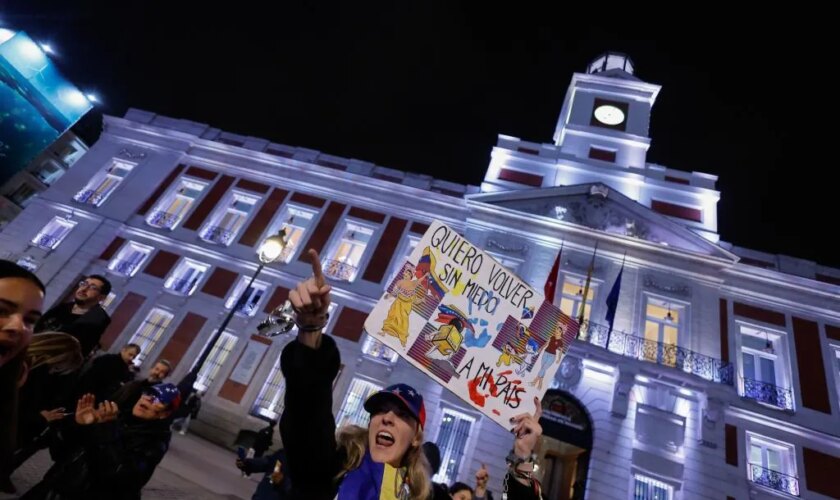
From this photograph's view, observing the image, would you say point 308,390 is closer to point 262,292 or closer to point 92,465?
point 92,465

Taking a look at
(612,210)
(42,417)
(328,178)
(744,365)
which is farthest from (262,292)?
(744,365)

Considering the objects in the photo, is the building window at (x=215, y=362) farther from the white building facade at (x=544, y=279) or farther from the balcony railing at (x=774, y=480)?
the balcony railing at (x=774, y=480)

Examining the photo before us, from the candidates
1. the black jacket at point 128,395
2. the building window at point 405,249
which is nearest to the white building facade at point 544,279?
the building window at point 405,249

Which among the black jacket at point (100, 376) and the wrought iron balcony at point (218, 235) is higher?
the wrought iron balcony at point (218, 235)

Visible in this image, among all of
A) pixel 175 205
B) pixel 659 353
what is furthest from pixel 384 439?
pixel 175 205

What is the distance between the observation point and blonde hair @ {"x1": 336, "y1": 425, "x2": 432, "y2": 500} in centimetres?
172

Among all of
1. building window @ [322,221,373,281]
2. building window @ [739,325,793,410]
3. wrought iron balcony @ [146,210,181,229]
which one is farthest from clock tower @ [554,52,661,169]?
wrought iron balcony @ [146,210,181,229]

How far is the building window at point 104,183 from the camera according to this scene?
19719 mm

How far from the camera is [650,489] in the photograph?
1167 cm

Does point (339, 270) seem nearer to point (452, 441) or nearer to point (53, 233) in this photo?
point (452, 441)

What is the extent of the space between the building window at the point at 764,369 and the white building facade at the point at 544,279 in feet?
0.19

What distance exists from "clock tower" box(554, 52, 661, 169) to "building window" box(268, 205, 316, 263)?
13.5m

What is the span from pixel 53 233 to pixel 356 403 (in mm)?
17277

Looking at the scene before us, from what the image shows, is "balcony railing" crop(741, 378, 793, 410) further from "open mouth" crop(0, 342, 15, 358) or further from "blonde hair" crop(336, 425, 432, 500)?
"open mouth" crop(0, 342, 15, 358)
